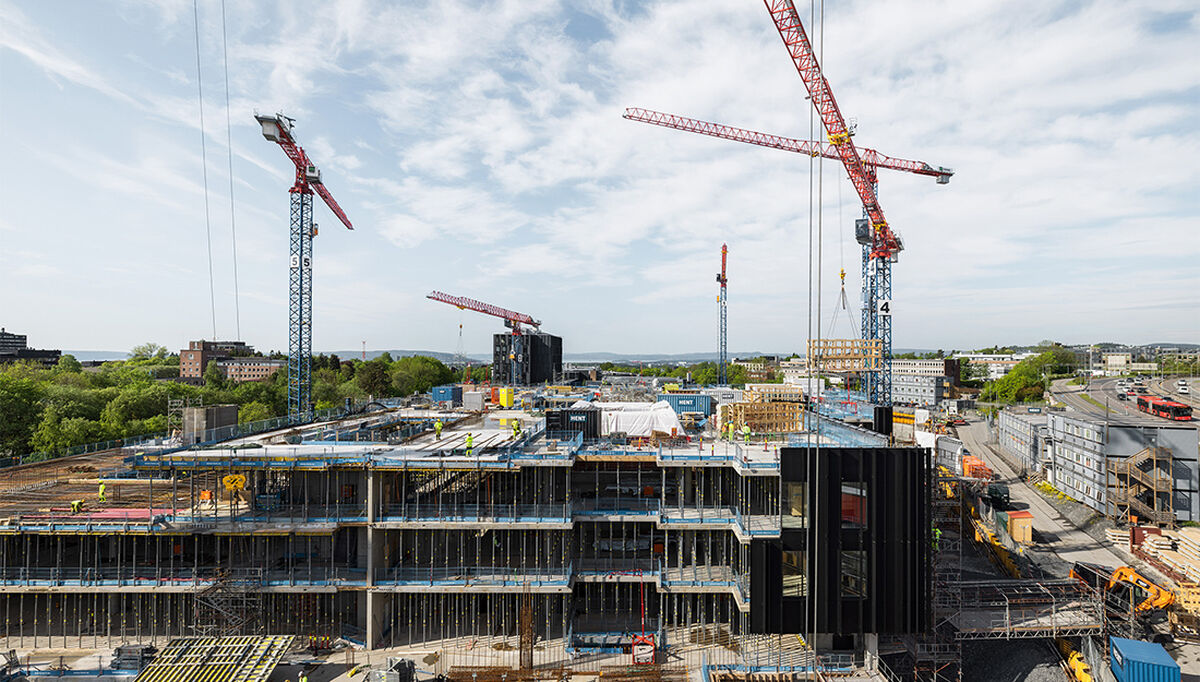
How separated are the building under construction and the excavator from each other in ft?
33.6

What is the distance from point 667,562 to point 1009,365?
573 feet

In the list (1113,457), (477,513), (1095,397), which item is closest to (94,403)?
(477,513)

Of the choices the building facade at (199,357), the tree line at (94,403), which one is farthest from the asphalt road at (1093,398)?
the building facade at (199,357)

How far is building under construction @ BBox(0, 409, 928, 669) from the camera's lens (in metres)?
21.5

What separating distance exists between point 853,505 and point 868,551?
5.45ft

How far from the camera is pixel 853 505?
67.1 feet

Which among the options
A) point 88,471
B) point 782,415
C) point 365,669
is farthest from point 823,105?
point 88,471

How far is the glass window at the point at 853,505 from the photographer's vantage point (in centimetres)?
2025

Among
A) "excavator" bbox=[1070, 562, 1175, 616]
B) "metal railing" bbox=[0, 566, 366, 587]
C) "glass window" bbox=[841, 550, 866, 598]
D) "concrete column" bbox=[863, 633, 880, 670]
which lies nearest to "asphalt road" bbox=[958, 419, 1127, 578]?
"excavator" bbox=[1070, 562, 1175, 616]

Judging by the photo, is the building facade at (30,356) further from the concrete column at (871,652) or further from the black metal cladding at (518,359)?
the concrete column at (871,652)

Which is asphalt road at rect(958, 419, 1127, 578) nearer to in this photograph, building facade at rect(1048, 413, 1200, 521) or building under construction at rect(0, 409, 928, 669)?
building facade at rect(1048, 413, 1200, 521)

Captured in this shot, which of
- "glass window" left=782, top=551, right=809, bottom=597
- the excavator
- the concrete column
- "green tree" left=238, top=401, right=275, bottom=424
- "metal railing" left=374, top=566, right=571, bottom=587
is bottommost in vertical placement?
the concrete column

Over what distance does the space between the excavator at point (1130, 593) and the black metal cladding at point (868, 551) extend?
9.32 meters

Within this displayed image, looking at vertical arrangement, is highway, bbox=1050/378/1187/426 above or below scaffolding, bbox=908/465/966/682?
above
